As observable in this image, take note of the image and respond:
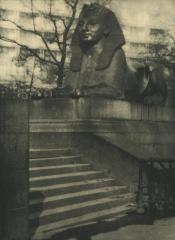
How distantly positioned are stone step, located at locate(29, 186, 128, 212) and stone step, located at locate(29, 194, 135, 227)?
87 mm

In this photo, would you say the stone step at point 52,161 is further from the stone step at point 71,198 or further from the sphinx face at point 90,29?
the sphinx face at point 90,29

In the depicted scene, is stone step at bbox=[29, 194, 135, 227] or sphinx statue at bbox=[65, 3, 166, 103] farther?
sphinx statue at bbox=[65, 3, 166, 103]

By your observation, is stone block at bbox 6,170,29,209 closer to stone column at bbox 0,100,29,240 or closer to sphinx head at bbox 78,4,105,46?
stone column at bbox 0,100,29,240

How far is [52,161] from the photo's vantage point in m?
11.1

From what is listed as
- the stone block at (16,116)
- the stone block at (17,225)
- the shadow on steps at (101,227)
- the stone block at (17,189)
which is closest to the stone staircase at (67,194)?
the shadow on steps at (101,227)

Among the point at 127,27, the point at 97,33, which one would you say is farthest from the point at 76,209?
the point at 127,27

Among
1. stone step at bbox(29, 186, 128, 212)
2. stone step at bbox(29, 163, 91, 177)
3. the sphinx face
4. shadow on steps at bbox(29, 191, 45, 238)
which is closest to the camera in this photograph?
shadow on steps at bbox(29, 191, 45, 238)

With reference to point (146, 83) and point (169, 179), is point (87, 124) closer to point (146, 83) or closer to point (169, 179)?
point (169, 179)

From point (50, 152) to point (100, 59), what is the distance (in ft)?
14.4

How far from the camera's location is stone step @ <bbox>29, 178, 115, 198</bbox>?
9.50 metres

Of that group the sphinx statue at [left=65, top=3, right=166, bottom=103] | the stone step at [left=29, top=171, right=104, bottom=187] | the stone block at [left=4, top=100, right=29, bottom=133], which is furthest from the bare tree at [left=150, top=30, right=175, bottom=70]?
the stone block at [left=4, top=100, right=29, bottom=133]

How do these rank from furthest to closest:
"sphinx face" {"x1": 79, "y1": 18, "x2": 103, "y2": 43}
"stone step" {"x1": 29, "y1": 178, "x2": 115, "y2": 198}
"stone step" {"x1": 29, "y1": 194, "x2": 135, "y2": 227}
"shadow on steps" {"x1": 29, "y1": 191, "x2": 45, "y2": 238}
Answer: "sphinx face" {"x1": 79, "y1": 18, "x2": 103, "y2": 43}, "stone step" {"x1": 29, "y1": 178, "x2": 115, "y2": 198}, "stone step" {"x1": 29, "y1": 194, "x2": 135, "y2": 227}, "shadow on steps" {"x1": 29, "y1": 191, "x2": 45, "y2": 238}

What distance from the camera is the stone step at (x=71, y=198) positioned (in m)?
9.06

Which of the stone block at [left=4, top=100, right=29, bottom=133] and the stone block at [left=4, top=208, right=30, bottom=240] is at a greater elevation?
the stone block at [left=4, top=100, right=29, bottom=133]
